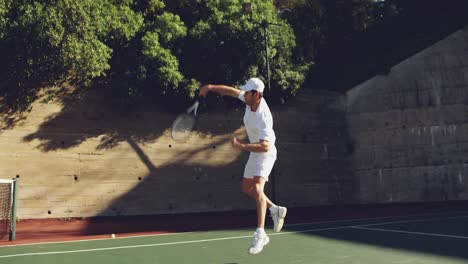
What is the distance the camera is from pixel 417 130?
68.0 feet

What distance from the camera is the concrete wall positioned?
66.5 ft

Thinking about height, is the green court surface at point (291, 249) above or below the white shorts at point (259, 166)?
below

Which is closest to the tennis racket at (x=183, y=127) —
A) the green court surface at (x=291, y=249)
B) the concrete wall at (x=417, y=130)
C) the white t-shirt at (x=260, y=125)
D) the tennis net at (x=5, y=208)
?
the tennis net at (x=5, y=208)

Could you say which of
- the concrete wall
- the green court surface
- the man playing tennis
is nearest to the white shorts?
the man playing tennis

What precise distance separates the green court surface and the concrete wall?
32.9 ft

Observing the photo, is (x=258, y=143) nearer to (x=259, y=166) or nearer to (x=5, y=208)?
(x=259, y=166)

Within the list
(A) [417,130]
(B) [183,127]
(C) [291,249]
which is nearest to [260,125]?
(C) [291,249]

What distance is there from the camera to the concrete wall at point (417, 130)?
20.3 meters

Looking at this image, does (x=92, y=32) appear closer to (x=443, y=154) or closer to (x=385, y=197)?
(x=385, y=197)

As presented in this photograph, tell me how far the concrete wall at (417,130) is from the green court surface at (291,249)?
1004 cm

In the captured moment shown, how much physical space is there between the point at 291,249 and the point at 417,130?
15.3 metres

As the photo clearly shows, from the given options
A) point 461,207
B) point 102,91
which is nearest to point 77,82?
point 102,91

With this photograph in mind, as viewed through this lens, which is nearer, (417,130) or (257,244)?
(257,244)

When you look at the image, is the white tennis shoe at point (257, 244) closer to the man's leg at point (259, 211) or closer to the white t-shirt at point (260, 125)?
the man's leg at point (259, 211)
